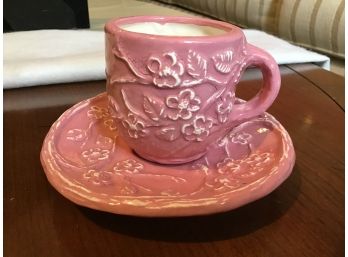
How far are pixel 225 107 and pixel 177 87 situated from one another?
0.05m

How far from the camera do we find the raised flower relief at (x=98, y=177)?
0.37 m

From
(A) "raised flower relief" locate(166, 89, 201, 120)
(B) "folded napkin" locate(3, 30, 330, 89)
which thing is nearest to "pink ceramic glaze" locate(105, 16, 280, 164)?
(A) "raised flower relief" locate(166, 89, 201, 120)

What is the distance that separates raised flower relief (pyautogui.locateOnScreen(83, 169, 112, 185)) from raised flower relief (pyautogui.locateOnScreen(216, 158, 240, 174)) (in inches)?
3.8

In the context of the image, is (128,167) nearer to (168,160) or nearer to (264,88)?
(168,160)

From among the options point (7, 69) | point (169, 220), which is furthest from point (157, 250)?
point (7, 69)

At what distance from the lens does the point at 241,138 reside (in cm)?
46

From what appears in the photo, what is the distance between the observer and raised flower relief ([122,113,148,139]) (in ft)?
1.27

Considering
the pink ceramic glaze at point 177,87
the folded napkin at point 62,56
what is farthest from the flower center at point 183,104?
the folded napkin at point 62,56

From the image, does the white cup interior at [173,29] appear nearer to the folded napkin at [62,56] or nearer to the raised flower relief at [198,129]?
the raised flower relief at [198,129]

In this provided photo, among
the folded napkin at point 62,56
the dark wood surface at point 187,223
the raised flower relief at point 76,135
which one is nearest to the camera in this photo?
the dark wood surface at point 187,223

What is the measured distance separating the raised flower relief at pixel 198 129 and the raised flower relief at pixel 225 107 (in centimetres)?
1

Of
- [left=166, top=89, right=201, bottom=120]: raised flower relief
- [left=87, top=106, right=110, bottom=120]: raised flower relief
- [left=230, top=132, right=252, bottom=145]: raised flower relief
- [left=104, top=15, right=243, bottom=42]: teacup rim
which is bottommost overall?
[left=230, top=132, right=252, bottom=145]: raised flower relief

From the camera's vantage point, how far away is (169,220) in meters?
0.36

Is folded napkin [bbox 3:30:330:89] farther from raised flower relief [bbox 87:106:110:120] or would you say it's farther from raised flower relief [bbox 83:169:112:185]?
raised flower relief [bbox 83:169:112:185]
